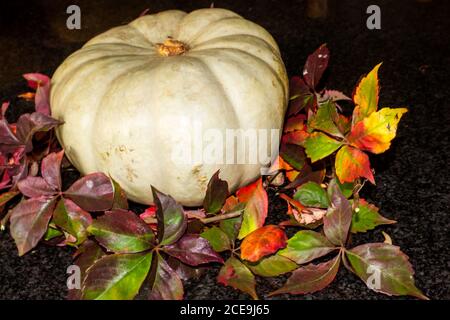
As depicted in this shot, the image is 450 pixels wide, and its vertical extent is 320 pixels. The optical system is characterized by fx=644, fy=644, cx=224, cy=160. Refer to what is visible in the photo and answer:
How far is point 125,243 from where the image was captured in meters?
0.79

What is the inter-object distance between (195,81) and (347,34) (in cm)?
75

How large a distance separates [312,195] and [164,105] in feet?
0.81

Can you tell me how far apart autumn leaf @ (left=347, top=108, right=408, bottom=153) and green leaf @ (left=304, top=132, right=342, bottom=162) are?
0.03 meters

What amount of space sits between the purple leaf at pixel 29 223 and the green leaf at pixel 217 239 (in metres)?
0.22

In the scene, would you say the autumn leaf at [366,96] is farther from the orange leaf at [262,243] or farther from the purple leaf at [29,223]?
the purple leaf at [29,223]

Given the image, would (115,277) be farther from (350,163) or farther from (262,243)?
(350,163)

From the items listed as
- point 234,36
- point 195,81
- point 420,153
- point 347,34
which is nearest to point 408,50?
point 347,34

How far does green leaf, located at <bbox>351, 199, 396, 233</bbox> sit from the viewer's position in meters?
0.89

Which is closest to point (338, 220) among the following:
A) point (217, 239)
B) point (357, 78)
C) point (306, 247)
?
point (306, 247)

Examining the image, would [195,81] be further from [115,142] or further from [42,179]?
[42,179]

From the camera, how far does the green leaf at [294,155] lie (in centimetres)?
97

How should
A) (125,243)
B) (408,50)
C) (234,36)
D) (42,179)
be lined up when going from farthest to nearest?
(408,50)
(234,36)
(42,179)
(125,243)

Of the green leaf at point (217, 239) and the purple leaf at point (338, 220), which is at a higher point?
the purple leaf at point (338, 220)

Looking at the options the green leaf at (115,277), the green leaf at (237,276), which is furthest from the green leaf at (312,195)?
the green leaf at (115,277)
